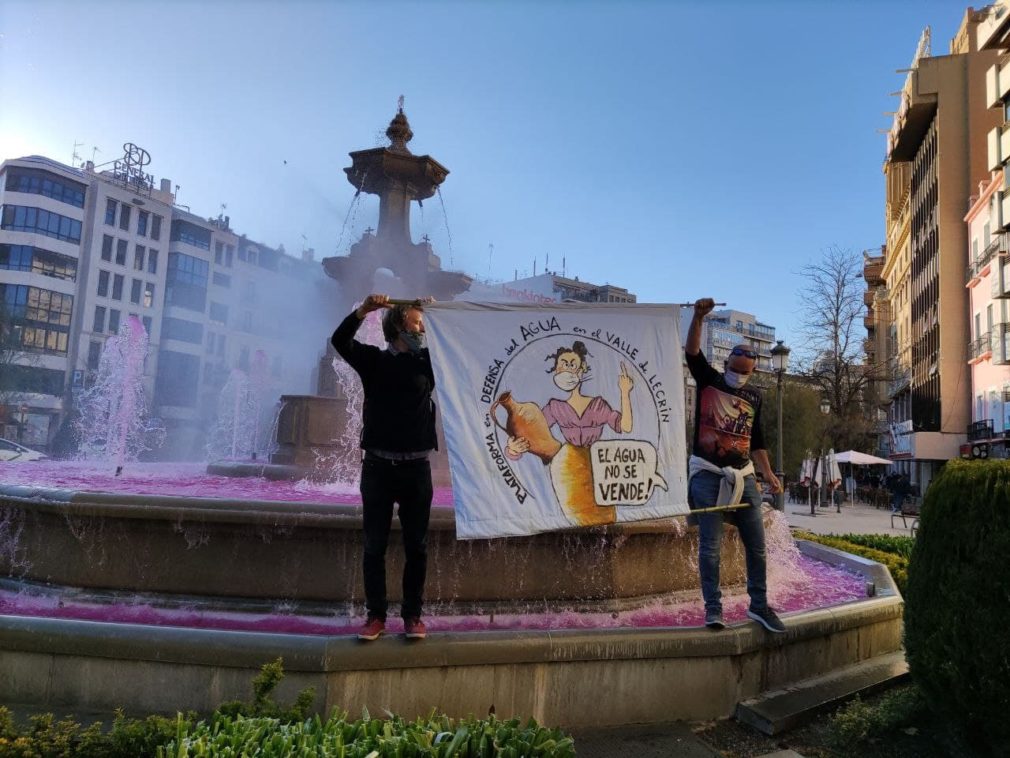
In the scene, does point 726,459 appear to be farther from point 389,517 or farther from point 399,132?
point 399,132

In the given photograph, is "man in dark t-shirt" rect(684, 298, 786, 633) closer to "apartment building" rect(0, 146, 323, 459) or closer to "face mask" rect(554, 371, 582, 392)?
"face mask" rect(554, 371, 582, 392)

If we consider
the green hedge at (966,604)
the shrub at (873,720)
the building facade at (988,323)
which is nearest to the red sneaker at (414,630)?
the shrub at (873,720)

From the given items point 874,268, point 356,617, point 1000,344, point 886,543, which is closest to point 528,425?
point 356,617

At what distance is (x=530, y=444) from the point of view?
4324mm

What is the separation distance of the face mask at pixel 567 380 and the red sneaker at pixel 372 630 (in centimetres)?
179

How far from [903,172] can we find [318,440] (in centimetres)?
7083

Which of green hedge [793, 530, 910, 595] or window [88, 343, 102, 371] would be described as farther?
window [88, 343, 102, 371]

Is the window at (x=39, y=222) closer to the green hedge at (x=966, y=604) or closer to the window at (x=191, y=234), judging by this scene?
the window at (x=191, y=234)

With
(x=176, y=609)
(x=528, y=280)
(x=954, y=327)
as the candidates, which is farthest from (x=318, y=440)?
(x=528, y=280)

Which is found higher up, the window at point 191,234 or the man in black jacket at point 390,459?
the window at point 191,234

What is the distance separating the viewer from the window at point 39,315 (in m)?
54.8

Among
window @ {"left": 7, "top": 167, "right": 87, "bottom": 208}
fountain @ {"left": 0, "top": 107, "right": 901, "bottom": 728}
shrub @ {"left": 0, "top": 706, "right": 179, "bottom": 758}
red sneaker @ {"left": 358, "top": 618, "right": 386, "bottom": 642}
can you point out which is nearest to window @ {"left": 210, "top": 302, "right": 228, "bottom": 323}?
window @ {"left": 7, "top": 167, "right": 87, "bottom": 208}

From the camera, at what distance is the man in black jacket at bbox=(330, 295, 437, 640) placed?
151 inches

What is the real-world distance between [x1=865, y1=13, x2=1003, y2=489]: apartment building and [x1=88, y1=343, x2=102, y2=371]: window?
61167mm
